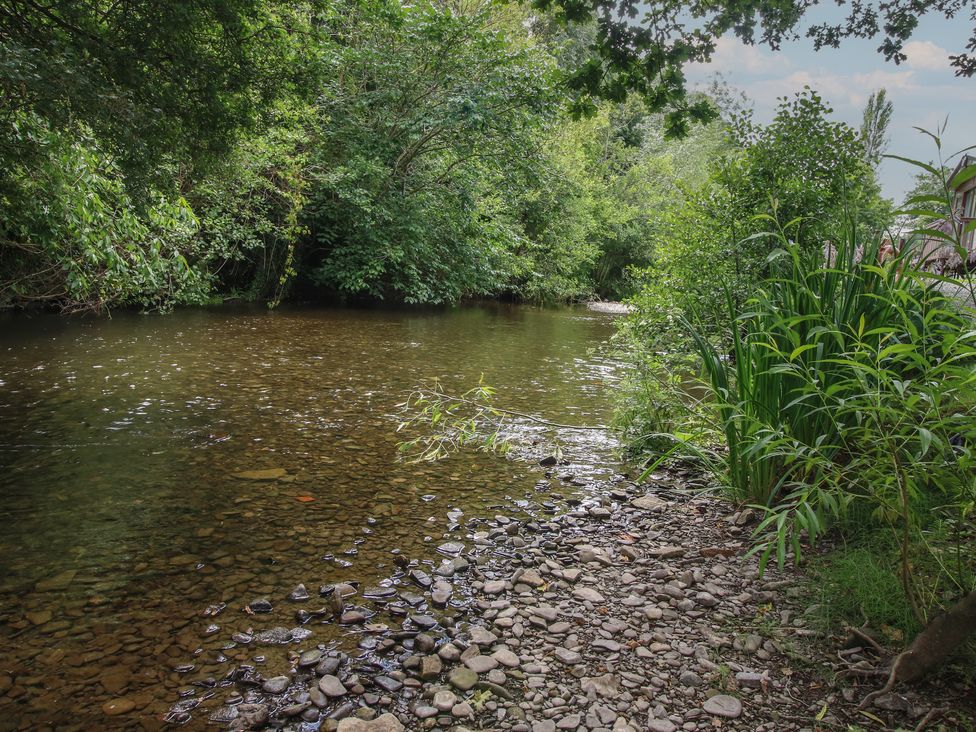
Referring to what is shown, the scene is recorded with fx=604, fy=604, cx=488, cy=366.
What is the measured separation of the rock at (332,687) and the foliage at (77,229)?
510 cm

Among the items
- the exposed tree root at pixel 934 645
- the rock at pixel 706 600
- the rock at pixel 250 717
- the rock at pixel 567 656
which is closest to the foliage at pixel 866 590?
the exposed tree root at pixel 934 645

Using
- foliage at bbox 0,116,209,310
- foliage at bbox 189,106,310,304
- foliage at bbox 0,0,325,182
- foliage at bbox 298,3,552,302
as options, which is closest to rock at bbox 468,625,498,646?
foliage at bbox 0,0,325,182

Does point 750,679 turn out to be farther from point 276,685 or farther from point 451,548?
point 276,685

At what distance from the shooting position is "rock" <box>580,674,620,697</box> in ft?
7.36

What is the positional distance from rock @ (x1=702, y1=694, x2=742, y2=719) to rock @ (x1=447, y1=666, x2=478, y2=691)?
84 centimetres

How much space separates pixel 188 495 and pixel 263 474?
557 millimetres

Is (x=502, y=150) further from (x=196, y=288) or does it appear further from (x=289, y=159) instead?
(x=196, y=288)

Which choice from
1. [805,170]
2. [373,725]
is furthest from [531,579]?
[805,170]

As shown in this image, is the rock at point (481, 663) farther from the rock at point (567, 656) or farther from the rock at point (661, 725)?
the rock at point (661, 725)

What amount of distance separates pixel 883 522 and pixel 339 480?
3.32m

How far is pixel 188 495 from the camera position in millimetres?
3961

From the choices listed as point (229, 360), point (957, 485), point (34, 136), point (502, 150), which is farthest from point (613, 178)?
point (957, 485)

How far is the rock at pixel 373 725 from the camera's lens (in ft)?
6.61

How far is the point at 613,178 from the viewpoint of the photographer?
31406 mm
